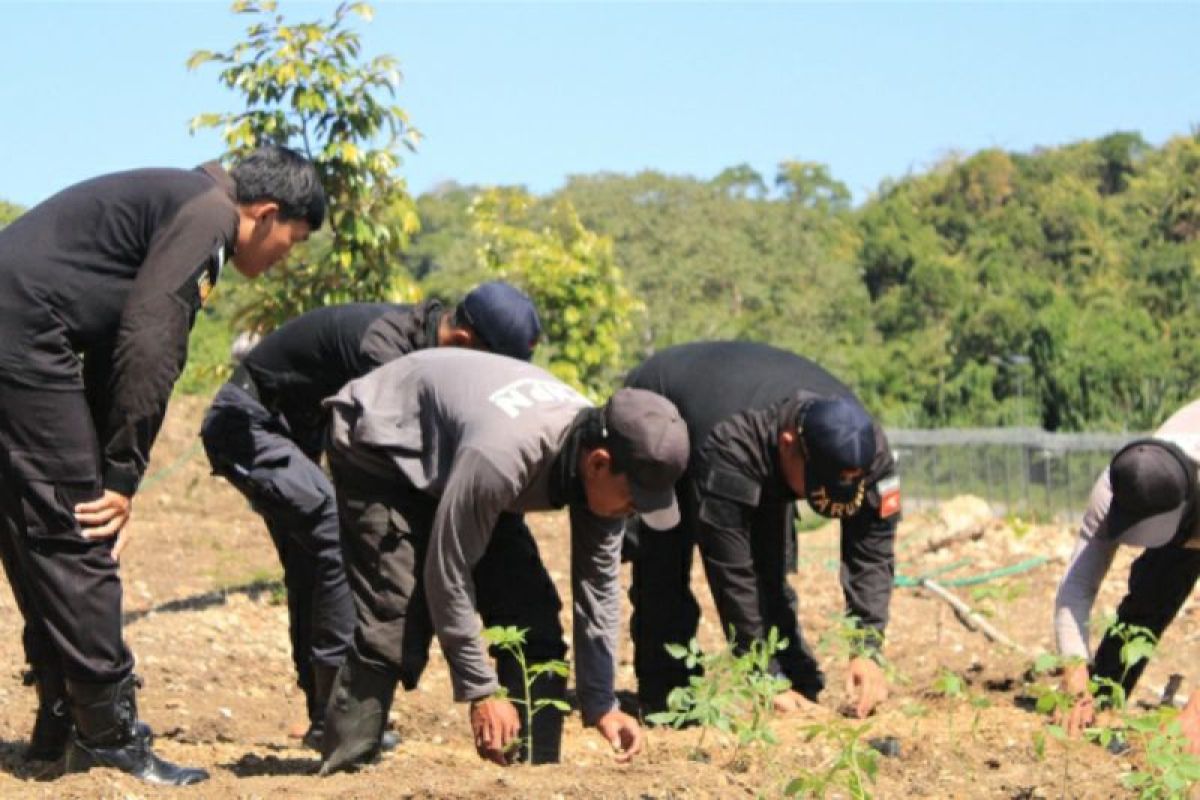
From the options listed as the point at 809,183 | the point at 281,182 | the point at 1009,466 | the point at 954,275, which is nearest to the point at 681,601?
the point at 281,182

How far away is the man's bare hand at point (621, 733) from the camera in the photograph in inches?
190

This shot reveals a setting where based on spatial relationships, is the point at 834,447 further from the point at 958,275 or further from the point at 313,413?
the point at 958,275

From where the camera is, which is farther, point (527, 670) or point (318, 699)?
point (318, 699)

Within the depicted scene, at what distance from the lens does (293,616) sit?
19.1 ft

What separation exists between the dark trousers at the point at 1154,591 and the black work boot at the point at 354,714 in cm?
233

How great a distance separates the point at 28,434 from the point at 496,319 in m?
1.75

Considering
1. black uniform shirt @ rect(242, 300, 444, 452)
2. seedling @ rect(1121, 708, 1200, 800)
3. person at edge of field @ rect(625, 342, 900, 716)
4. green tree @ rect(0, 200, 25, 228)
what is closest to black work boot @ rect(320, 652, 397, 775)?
black uniform shirt @ rect(242, 300, 444, 452)

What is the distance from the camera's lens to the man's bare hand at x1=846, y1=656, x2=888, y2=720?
5.96 meters

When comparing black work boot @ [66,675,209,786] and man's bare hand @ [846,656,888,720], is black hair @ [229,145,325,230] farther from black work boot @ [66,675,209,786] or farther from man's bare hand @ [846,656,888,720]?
man's bare hand @ [846,656,888,720]

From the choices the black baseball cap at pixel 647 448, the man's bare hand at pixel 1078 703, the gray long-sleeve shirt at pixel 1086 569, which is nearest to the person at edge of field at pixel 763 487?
the gray long-sleeve shirt at pixel 1086 569

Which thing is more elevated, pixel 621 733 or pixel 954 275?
pixel 621 733

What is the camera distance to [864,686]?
596 centimetres

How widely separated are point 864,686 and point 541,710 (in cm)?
145

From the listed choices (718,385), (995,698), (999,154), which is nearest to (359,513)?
(718,385)
